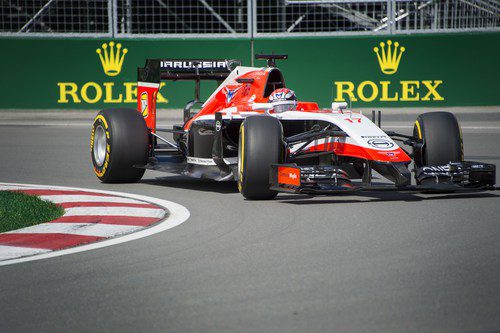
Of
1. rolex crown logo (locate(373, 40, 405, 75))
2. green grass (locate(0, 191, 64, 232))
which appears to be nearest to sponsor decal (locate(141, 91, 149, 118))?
green grass (locate(0, 191, 64, 232))

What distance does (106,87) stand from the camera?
75.4 feet

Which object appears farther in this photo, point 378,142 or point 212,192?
point 212,192

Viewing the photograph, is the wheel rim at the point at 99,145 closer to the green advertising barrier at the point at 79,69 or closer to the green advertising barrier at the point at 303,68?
the green advertising barrier at the point at 303,68

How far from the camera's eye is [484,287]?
571 centimetres

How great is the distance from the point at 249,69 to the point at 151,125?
4.60 feet

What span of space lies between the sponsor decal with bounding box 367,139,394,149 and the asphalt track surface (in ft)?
1.61

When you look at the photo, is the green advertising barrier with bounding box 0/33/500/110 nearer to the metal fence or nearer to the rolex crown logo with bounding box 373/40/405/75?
the rolex crown logo with bounding box 373/40/405/75

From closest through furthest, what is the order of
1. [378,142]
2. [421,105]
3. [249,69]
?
[378,142]
[249,69]
[421,105]

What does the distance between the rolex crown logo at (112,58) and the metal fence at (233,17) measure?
31cm

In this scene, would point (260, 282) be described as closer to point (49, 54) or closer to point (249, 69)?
point (249, 69)

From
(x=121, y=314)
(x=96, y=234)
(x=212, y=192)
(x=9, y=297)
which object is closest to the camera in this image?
(x=121, y=314)

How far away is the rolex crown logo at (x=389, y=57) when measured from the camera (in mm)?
22812

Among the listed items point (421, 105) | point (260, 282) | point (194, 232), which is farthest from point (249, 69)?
point (421, 105)

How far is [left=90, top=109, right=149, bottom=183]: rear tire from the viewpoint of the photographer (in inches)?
423
